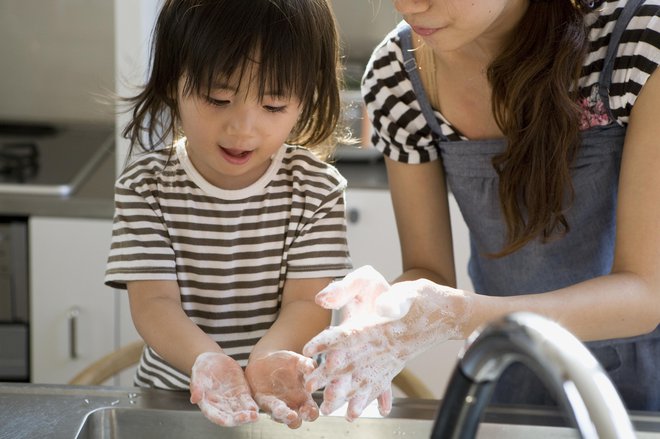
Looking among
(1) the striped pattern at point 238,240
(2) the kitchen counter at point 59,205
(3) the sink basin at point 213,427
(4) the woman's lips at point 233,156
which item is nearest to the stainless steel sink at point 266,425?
(3) the sink basin at point 213,427

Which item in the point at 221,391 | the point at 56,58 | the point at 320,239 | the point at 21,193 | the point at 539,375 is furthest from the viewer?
the point at 56,58

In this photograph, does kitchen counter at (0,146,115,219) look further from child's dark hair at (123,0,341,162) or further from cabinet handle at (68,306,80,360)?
child's dark hair at (123,0,341,162)

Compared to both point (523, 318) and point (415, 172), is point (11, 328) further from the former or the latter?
point (523, 318)

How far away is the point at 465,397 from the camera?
24.8 inches

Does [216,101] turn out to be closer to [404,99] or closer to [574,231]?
[404,99]

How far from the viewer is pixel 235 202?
124 cm

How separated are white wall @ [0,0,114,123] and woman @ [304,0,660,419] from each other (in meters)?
1.66

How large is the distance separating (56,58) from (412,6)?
1957 mm

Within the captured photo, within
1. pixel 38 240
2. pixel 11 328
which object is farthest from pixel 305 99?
pixel 11 328

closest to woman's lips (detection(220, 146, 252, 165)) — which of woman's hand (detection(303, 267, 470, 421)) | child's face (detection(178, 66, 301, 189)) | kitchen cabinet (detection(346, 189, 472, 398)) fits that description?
child's face (detection(178, 66, 301, 189))

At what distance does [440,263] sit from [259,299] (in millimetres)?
259

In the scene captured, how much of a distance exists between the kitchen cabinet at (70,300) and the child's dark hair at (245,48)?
1.09 meters

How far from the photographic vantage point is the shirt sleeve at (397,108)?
127 cm

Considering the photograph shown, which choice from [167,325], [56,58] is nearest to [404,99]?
[167,325]
